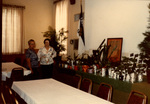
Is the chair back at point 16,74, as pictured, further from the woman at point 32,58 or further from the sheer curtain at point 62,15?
the sheer curtain at point 62,15

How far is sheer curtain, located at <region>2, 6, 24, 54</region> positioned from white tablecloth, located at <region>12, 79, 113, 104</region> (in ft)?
18.3

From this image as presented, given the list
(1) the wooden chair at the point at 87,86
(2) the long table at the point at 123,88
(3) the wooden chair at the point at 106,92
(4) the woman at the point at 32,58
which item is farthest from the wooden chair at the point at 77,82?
(4) the woman at the point at 32,58

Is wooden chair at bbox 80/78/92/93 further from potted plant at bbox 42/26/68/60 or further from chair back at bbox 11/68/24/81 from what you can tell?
potted plant at bbox 42/26/68/60

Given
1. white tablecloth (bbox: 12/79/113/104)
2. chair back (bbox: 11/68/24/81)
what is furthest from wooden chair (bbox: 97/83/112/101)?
chair back (bbox: 11/68/24/81)

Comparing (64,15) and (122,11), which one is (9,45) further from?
(122,11)

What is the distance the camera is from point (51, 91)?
3.06 meters

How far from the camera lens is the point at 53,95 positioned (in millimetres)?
2814

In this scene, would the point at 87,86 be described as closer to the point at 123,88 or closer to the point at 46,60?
the point at 123,88

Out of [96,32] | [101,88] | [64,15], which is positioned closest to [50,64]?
[96,32]

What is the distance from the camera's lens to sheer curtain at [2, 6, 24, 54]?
28.0ft

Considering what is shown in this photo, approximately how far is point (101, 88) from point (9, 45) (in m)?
6.62

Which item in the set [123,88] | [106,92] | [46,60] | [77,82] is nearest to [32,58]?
[46,60]

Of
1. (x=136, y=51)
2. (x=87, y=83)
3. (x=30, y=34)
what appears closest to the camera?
(x=87, y=83)

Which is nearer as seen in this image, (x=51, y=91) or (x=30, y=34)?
(x=51, y=91)
